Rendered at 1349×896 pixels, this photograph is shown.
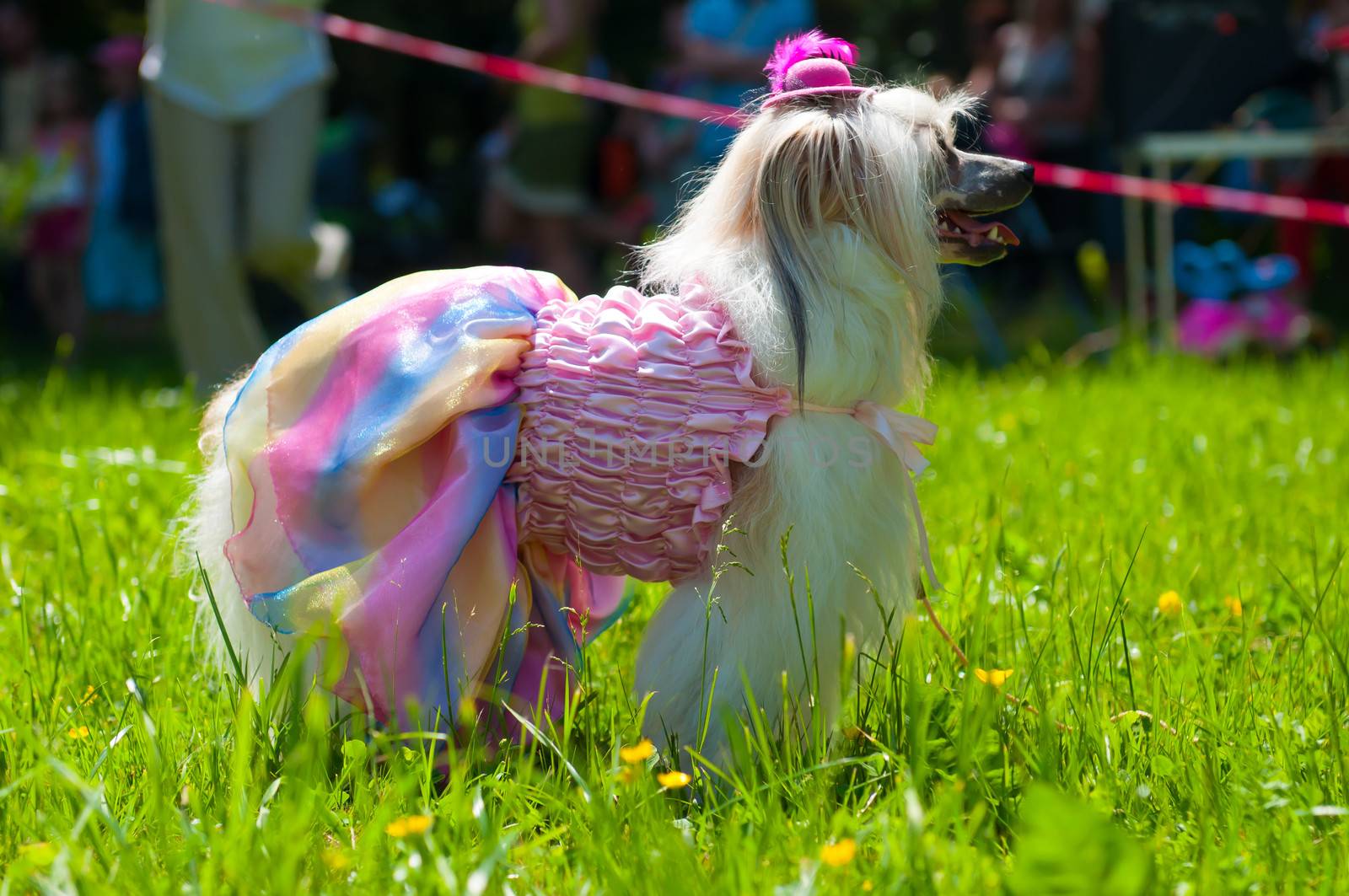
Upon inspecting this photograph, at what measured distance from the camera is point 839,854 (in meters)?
1.48

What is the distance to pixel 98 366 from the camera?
25.4ft

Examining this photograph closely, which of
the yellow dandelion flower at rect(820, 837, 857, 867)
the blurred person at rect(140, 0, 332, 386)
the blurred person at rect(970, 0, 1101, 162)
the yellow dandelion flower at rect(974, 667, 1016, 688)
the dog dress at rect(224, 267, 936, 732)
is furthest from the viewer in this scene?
the blurred person at rect(970, 0, 1101, 162)

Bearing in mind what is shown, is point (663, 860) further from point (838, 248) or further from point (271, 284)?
point (271, 284)

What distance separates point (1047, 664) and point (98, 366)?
22.2 feet

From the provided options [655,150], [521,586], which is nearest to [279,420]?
[521,586]

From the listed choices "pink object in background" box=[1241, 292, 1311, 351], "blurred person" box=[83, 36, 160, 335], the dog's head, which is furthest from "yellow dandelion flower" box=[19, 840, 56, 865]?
"blurred person" box=[83, 36, 160, 335]

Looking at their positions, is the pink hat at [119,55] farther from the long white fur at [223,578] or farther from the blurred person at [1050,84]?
the long white fur at [223,578]

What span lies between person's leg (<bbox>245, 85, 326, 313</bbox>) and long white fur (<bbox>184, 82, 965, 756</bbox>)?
2822mm

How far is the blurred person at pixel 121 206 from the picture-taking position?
884 centimetres

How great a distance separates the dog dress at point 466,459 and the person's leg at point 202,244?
2703mm

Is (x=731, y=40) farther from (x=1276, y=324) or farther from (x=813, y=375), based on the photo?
(x=813, y=375)

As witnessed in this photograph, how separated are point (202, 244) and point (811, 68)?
3.19m

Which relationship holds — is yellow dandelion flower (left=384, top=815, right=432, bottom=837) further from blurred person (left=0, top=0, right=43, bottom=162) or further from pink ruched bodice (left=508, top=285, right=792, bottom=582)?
blurred person (left=0, top=0, right=43, bottom=162)

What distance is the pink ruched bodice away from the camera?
2.01 metres
